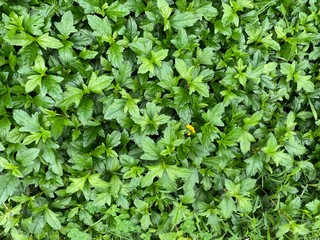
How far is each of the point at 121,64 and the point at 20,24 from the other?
618mm

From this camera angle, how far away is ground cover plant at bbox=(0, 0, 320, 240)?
2396mm

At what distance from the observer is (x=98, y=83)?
2385mm

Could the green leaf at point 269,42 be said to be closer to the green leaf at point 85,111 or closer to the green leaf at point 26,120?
the green leaf at point 85,111

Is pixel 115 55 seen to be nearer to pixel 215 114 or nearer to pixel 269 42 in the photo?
pixel 215 114

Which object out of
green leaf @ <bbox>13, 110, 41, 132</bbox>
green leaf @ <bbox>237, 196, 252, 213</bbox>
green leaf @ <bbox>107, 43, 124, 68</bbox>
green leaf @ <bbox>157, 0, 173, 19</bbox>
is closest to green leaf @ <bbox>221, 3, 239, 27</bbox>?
green leaf @ <bbox>157, 0, 173, 19</bbox>

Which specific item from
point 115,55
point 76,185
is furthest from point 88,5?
point 76,185

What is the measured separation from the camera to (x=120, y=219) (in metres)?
2.65

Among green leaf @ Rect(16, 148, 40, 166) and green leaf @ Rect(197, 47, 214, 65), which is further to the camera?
green leaf @ Rect(197, 47, 214, 65)

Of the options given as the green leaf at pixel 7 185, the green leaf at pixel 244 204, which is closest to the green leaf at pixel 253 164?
the green leaf at pixel 244 204

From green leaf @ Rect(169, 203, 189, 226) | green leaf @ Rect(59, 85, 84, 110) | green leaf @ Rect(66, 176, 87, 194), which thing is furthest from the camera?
green leaf @ Rect(169, 203, 189, 226)

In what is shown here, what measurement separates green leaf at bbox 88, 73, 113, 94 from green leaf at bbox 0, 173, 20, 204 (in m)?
0.72

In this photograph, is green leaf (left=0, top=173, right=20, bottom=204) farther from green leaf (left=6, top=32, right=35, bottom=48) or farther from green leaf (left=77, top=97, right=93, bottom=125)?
green leaf (left=6, top=32, right=35, bottom=48)

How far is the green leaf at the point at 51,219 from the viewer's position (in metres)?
2.54

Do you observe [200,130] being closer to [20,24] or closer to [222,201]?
[222,201]
